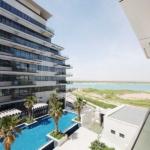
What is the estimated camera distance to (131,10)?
1.67 meters

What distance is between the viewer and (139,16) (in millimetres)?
1728

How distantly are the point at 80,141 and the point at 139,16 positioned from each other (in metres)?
22.8

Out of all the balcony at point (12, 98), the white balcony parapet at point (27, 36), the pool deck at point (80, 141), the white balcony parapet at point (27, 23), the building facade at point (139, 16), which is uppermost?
the white balcony parapet at point (27, 23)

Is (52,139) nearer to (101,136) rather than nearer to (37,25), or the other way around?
(101,136)

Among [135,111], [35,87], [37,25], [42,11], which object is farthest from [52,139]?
[42,11]

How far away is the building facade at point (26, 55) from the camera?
30312 mm

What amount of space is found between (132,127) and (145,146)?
57.3 ft

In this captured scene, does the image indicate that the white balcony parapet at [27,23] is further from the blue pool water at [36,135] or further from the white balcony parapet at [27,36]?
the blue pool water at [36,135]

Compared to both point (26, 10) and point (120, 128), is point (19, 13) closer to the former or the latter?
point (26, 10)

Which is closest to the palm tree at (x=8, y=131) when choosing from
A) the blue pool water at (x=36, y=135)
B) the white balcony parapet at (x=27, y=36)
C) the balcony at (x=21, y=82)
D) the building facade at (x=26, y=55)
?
the blue pool water at (x=36, y=135)

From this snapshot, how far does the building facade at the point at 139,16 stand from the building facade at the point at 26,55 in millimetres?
29961

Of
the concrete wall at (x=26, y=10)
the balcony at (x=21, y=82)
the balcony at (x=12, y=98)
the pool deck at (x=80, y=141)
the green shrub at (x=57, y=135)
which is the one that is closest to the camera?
the pool deck at (x=80, y=141)

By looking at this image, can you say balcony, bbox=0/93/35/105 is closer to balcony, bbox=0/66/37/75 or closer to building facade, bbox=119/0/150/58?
balcony, bbox=0/66/37/75

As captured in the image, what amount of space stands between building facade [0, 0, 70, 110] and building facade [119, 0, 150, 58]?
1180 inches
